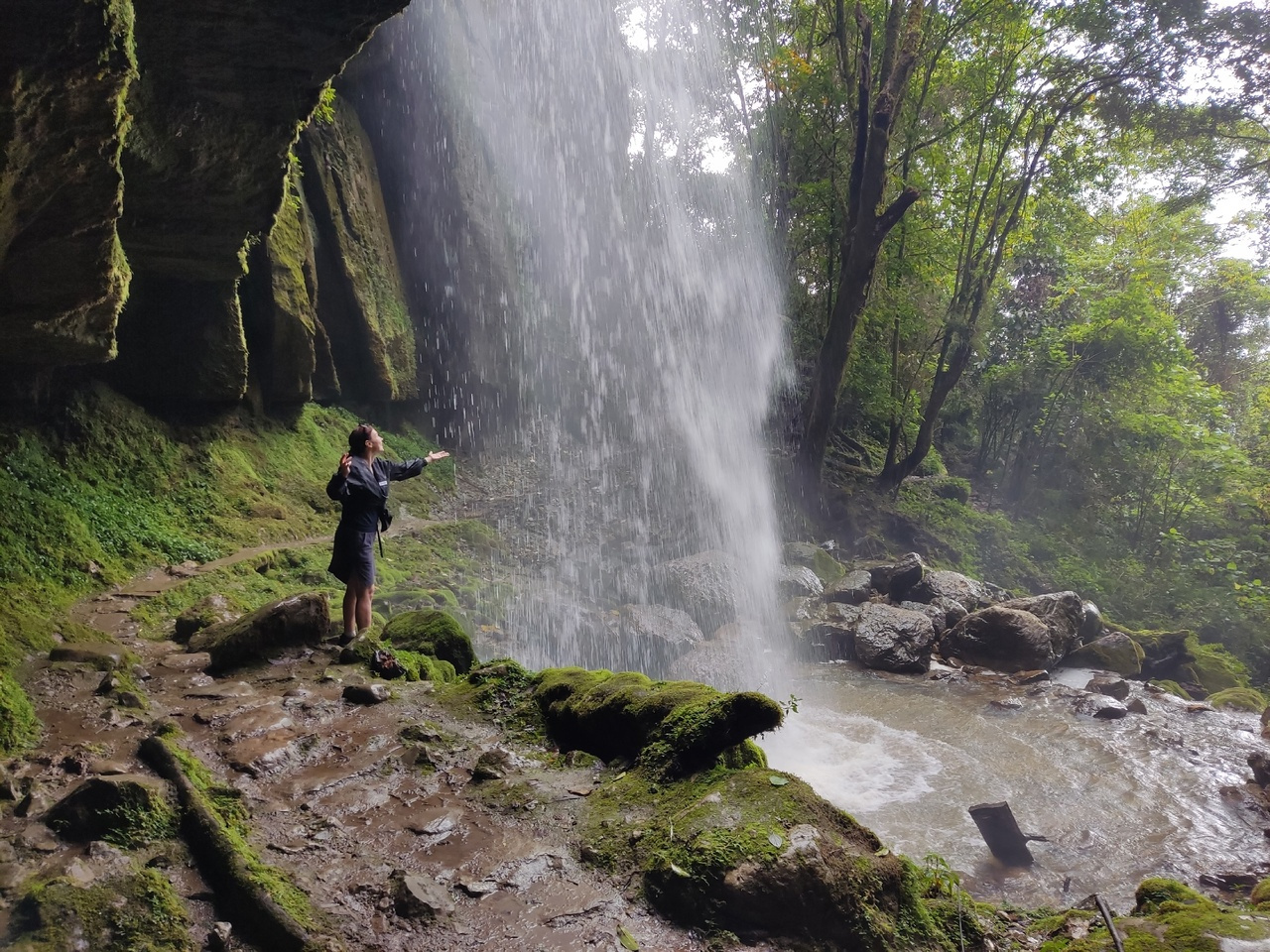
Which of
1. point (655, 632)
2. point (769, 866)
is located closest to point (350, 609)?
point (769, 866)

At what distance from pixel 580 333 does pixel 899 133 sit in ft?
31.8

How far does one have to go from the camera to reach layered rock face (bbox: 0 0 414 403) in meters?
4.14

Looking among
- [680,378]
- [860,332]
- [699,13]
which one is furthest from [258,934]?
[699,13]

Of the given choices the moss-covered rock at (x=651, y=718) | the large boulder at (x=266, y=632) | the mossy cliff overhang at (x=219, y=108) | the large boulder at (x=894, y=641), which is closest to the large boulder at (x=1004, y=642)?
the large boulder at (x=894, y=641)

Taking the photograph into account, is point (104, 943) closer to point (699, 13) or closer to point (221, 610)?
point (221, 610)

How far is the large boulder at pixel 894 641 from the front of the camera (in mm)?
12109

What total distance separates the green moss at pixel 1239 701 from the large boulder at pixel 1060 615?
212cm

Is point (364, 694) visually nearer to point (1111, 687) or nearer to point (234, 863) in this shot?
point (234, 863)

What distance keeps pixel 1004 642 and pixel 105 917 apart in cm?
1286

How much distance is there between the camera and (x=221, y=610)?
6.67 m

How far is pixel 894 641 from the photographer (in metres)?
12.3

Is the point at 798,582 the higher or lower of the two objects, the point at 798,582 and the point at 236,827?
the lower

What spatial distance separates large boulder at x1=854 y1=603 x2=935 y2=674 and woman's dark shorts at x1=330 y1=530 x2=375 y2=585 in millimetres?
9020

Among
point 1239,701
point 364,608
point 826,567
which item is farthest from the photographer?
point 826,567
